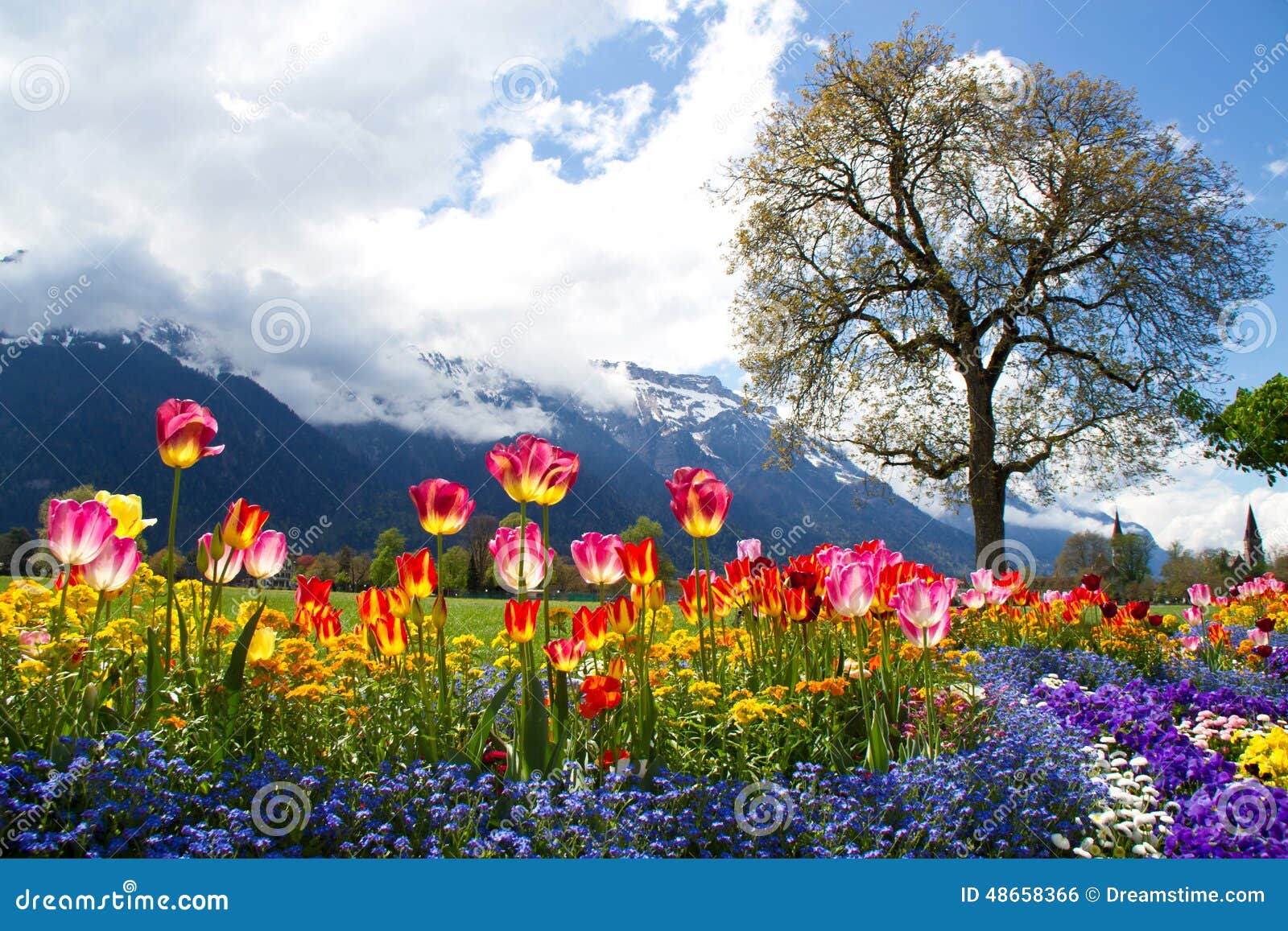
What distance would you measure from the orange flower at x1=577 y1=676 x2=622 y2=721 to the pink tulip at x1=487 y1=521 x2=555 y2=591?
447mm

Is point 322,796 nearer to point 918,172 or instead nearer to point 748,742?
point 748,742

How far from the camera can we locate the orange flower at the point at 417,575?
121 inches

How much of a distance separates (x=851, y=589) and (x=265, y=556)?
2.63 meters

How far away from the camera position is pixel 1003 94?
18.7m

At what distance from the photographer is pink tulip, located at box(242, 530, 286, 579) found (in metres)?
3.31

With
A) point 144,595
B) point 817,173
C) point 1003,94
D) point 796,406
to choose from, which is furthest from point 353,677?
point 1003,94

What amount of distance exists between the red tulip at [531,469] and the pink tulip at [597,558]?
0.44 metres

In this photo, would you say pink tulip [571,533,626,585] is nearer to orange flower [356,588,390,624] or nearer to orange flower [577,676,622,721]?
orange flower [577,676,622,721]

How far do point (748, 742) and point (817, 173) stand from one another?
747 inches

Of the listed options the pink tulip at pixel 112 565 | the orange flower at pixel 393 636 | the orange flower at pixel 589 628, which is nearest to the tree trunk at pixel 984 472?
the orange flower at pixel 589 628

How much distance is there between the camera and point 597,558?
330 cm

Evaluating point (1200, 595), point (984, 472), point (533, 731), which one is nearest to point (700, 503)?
point (533, 731)

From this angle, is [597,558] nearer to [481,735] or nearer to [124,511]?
[481,735]

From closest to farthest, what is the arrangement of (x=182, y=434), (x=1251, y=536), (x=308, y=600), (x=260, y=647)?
1. (x=182, y=434)
2. (x=260, y=647)
3. (x=308, y=600)
4. (x=1251, y=536)
